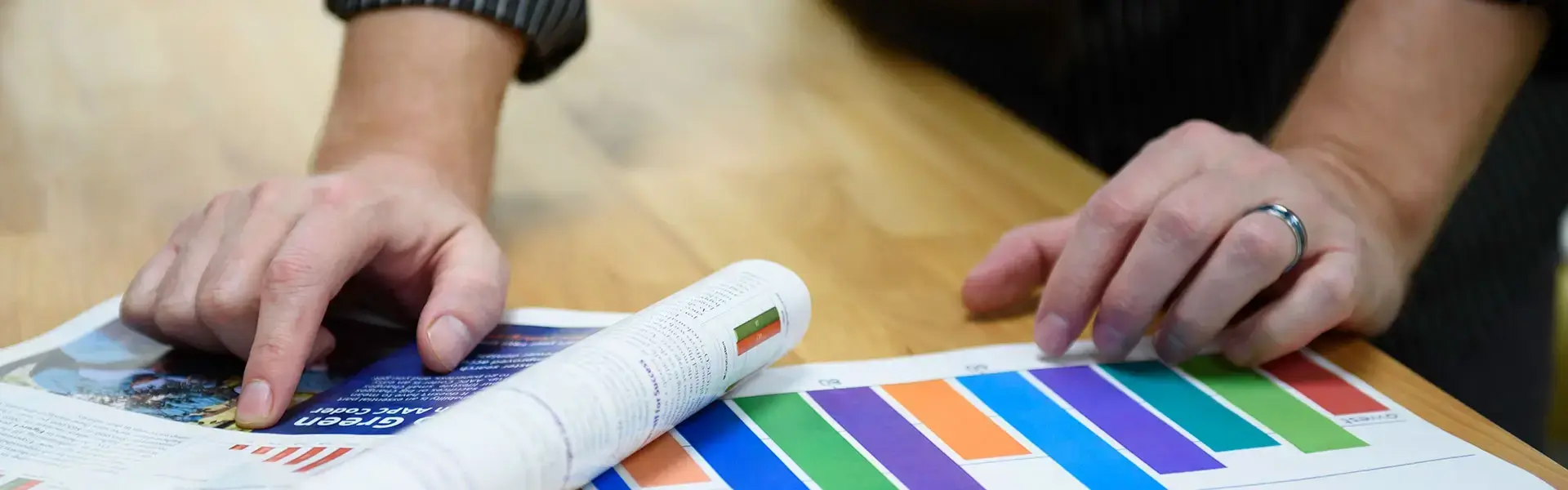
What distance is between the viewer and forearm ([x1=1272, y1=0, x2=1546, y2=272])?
559 mm

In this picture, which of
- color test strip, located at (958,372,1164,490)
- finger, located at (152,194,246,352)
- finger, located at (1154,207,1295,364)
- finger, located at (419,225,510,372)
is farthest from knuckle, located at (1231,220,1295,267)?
finger, located at (152,194,246,352)

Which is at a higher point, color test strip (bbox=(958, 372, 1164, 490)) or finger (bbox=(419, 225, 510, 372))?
finger (bbox=(419, 225, 510, 372))

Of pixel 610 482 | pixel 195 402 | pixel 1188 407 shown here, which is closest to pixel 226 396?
pixel 195 402

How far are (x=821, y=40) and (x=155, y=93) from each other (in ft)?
1.79

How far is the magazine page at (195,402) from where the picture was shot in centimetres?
38

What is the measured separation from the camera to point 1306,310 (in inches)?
19.6

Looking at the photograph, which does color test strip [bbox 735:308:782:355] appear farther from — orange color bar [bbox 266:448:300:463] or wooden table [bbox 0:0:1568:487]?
orange color bar [bbox 266:448:300:463]

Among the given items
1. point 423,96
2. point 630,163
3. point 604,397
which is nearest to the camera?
point 604,397


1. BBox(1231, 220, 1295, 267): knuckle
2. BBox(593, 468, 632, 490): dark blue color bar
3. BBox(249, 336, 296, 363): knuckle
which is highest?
BBox(1231, 220, 1295, 267): knuckle

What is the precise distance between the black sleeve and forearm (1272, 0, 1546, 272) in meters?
0.42

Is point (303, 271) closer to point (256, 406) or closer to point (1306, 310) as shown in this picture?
point (256, 406)

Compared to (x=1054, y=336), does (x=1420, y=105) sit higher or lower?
higher

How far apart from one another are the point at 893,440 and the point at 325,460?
0.21m

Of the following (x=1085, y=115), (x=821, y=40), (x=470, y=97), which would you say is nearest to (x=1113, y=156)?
(x=1085, y=115)
